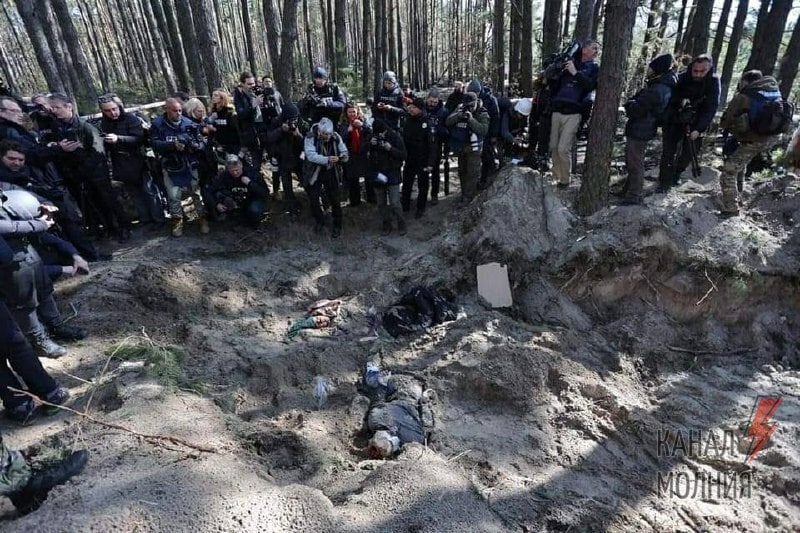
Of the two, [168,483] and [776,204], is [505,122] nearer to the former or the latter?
[776,204]

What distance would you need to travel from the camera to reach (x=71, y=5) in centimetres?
2359

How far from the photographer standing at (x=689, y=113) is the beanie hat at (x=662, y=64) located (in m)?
0.30

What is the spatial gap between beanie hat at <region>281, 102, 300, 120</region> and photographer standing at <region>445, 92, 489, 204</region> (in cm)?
231

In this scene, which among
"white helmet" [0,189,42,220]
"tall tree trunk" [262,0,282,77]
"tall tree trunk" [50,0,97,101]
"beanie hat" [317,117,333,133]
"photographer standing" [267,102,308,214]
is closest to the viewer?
"white helmet" [0,189,42,220]

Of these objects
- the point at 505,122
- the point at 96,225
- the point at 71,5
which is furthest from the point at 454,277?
the point at 71,5

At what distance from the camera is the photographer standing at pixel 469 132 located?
6.85 m

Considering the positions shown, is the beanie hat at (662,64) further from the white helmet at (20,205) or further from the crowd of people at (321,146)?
the white helmet at (20,205)

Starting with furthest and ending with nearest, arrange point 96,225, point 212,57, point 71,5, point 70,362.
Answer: point 71,5, point 212,57, point 96,225, point 70,362

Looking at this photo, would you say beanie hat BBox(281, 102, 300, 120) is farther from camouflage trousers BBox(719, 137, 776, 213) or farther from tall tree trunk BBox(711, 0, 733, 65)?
tall tree trunk BBox(711, 0, 733, 65)

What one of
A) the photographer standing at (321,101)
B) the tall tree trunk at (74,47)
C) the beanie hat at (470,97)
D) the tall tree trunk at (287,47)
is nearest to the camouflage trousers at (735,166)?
the beanie hat at (470,97)

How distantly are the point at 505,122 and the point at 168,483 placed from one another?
669cm

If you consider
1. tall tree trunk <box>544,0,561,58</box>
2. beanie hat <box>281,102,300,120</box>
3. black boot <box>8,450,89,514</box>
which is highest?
tall tree trunk <box>544,0,561,58</box>

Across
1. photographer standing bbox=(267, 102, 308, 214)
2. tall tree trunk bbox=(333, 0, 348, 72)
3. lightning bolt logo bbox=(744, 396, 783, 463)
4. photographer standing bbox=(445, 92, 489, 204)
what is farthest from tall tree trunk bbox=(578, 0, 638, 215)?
tall tree trunk bbox=(333, 0, 348, 72)

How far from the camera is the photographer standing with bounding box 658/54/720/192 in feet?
19.0
